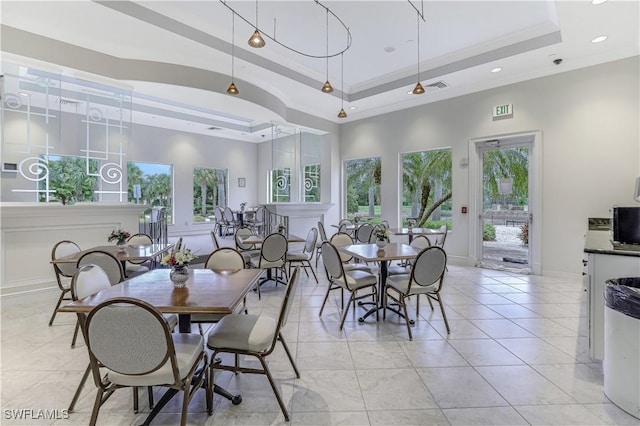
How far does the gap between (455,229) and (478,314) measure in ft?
10.4

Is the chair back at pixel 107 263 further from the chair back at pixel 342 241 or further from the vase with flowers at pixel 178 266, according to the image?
the chair back at pixel 342 241

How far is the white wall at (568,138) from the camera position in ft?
15.6

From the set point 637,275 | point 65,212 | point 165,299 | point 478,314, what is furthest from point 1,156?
point 637,275

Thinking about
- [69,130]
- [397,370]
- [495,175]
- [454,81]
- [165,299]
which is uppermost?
[454,81]

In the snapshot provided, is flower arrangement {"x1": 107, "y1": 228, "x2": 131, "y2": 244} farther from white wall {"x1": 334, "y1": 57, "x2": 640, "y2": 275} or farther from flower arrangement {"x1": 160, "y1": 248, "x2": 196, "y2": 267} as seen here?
white wall {"x1": 334, "y1": 57, "x2": 640, "y2": 275}

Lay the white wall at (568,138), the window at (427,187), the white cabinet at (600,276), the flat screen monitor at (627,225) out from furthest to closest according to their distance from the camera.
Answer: the window at (427,187) < the white wall at (568,138) < the flat screen monitor at (627,225) < the white cabinet at (600,276)

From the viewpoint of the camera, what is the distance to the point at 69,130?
779cm

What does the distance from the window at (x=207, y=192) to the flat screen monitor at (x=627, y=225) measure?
34.6 feet

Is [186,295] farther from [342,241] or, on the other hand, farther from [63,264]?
[342,241]

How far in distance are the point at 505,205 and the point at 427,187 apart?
5.73ft

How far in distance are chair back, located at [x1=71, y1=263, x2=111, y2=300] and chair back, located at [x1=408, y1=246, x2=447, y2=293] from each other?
2670mm

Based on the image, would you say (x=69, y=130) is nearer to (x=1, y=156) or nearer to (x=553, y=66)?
(x=1, y=156)

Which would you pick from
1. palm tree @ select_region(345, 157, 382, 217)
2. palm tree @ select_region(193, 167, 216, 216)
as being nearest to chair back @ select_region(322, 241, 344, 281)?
palm tree @ select_region(345, 157, 382, 217)

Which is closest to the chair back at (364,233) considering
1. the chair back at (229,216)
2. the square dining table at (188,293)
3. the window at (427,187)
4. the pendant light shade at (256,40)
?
the window at (427,187)
